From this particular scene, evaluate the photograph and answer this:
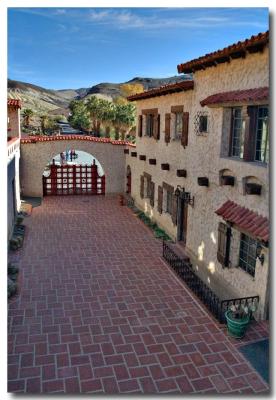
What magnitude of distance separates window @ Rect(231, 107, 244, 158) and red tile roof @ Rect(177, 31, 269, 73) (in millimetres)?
1526

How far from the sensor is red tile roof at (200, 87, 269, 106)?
8.60m

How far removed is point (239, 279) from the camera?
10.3 meters

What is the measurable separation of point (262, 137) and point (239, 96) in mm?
1257

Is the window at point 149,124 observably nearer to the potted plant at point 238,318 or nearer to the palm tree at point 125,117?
the potted plant at point 238,318

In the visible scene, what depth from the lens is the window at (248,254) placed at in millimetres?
9703

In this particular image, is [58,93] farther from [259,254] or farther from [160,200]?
[259,254]

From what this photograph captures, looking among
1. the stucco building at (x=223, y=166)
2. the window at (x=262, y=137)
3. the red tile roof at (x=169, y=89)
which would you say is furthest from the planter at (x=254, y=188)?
the red tile roof at (x=169, y=89)

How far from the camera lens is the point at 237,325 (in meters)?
9.07

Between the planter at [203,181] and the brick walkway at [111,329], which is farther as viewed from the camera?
the planter at [203,181]

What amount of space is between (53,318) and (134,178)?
1446cm

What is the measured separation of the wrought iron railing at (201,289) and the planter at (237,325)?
1.36 ft

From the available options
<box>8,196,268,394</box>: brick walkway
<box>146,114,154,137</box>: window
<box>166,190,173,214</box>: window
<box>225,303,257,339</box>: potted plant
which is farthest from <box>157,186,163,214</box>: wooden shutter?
<box>225,303,257,339</box>: potted plant
